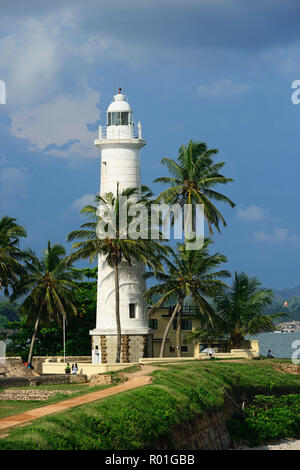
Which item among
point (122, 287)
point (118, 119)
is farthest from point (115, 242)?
point (118, 119)

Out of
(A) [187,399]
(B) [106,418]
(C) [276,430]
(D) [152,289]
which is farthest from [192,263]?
(B) [106,418]

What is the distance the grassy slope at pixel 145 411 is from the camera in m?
28.0

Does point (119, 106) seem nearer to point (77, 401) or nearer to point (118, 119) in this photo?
point (118, 119)

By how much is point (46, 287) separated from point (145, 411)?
2969 centimetres

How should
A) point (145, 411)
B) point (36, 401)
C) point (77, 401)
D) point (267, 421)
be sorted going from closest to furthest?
point (145, 411) → point (77, 401) → point (36, 401) → point (267, 421)

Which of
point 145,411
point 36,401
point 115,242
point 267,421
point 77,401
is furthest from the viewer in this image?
point 115,242

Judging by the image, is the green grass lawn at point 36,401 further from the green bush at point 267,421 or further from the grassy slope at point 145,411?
the green bush at point 267,421

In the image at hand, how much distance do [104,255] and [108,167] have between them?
6932 millimetres

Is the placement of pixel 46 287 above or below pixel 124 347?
above

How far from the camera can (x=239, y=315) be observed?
6291 centimetres

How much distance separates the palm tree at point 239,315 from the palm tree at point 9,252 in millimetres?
13747

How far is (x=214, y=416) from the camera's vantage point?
41938mm

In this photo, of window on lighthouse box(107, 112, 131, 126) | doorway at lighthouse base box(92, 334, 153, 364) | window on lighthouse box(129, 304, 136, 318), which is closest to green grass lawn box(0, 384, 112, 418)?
doorway at lighthouse base box(92, 334, 153, 364)
